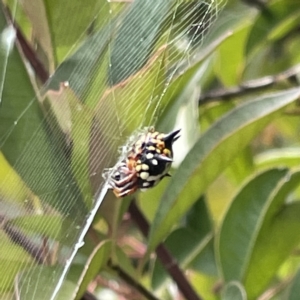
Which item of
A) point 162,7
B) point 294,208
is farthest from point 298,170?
point 162,7

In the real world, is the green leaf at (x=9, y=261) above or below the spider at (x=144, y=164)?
below

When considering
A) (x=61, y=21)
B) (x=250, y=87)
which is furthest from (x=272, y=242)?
(x=61, y=21)

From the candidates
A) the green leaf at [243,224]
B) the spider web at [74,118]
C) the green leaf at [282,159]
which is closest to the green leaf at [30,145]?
the spider web at [74,118]

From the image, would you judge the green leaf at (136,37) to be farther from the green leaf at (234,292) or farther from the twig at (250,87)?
the twig at (250,87)

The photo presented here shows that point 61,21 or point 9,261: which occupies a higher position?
point 61,21

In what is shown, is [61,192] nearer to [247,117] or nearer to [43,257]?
[43,257]

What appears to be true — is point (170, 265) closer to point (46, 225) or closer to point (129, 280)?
point (129, 280)

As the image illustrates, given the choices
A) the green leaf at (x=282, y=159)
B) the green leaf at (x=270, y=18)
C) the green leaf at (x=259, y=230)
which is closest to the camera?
the green leaf at (x=259, y=230)
